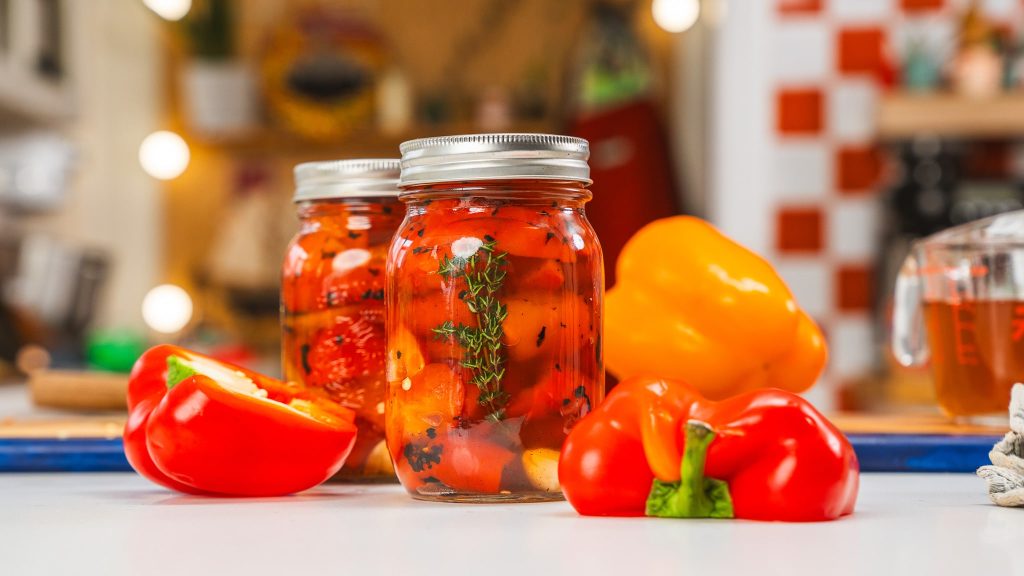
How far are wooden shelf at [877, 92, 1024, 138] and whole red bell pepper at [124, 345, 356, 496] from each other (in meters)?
2.06

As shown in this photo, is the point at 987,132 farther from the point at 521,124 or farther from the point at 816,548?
the point at 816,548

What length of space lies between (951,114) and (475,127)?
1.39m

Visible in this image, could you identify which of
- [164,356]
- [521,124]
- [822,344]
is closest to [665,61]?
[521,124]

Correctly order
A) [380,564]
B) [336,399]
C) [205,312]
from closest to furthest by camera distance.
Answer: [380,564] → [336,399] → [205,312]

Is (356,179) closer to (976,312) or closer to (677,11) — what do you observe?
(976,312)

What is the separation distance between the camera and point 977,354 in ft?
3.31

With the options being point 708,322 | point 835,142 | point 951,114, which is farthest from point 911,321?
point 835,142

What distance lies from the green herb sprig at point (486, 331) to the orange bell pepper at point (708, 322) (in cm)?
27

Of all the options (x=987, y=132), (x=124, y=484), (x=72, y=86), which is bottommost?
(x=124, y=484)

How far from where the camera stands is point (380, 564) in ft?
1.69

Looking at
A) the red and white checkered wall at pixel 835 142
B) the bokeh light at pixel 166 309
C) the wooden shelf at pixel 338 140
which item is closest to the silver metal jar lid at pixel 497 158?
the red and white checkered wall at pixel 835 142

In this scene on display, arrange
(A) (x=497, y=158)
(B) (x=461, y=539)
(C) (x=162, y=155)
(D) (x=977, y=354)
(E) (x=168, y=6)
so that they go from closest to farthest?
(B) (x=461, y=539)
(A) (x=497, y=158)
(D) (x=977, y=354)
(E) (x=168, y=6)
(C) (x=162, y=155)

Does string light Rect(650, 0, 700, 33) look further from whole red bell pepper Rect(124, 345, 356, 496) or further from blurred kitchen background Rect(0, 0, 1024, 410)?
whole red bell pepper Rect(124, 345, 356, 496)

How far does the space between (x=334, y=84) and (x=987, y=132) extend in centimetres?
175
